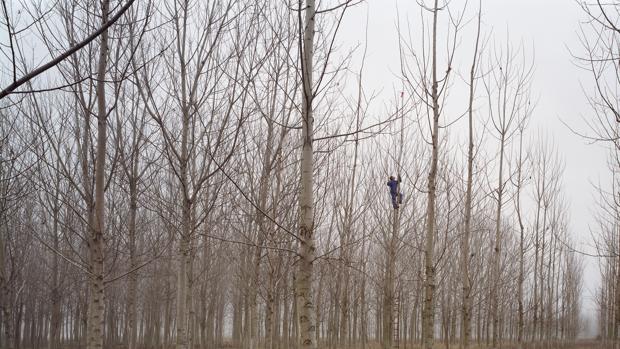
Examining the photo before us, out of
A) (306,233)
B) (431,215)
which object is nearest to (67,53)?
(306,233)

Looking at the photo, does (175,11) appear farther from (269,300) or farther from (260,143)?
(269,300)

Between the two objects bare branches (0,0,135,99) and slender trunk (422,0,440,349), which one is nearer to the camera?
bare branches (0,0,135,99)

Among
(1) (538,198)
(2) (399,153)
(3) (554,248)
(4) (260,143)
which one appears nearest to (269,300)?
(4) (260,143)

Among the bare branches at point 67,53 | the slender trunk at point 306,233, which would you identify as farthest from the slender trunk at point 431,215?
the bare branches at point 67,53

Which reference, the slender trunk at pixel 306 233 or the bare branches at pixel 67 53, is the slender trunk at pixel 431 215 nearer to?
the slender trunk at pixel 306 233

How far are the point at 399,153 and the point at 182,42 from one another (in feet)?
16.0

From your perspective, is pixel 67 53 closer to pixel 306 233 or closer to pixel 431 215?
pixel 306 233

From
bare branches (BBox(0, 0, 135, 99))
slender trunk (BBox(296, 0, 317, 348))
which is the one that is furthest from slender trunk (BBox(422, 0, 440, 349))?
bare branches (BBox(0, 0, 135, 99))

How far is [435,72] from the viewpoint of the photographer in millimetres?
5969

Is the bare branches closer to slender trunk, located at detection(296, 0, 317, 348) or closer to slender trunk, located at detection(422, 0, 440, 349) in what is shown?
slender trunk, located at detection(296, 0, 317, 348)

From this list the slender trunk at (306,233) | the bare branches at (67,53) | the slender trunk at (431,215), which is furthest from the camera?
the slender trunk at (431,215)

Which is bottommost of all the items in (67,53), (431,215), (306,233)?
(306,233)

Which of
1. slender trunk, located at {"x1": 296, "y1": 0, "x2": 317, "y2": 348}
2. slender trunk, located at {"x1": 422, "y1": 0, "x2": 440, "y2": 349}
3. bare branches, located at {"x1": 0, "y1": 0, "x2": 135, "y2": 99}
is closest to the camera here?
bare branches, located at {"x1": 0, "y1": 0, "x2": 135, "y2": 99}

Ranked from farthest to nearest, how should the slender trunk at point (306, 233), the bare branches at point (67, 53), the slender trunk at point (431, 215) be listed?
the slender trunk at point (431, 215) → the slender trunk at point (306, 233) → the bare branches at point (67, 53)
